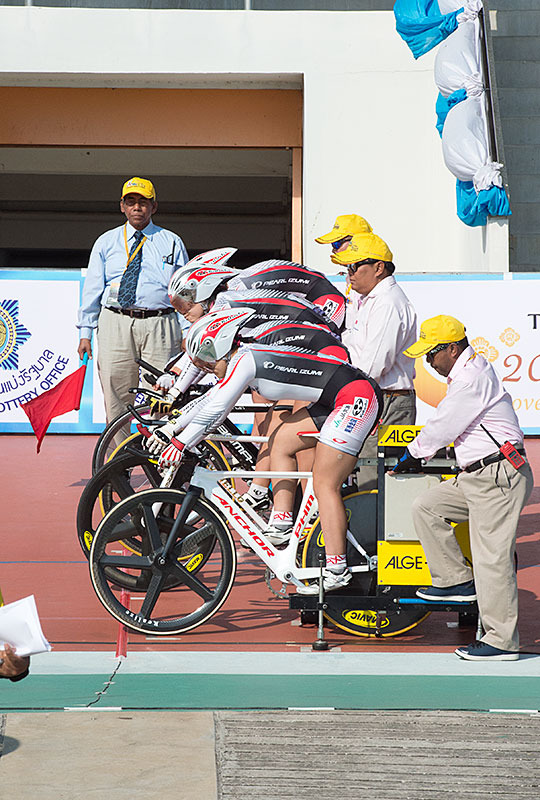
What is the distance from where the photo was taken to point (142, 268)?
26.7ft

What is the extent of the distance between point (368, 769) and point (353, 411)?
79.4 inches

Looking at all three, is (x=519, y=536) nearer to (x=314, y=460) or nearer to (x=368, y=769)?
(x=314, y=460)

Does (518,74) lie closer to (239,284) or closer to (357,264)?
(239,284)

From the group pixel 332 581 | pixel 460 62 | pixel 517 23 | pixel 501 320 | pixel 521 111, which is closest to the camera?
pixel 332 581

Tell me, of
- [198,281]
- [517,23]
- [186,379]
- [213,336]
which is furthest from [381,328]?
[517,23]

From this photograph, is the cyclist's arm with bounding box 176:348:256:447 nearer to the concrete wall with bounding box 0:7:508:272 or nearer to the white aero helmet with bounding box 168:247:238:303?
the white aero helmet with bounding box 168:247:238:303

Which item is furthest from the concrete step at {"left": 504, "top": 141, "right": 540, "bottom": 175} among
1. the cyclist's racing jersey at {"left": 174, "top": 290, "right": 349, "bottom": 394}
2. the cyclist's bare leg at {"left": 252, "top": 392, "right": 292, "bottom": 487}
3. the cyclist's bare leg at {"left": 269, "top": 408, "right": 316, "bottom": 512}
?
the cyclist's bare leg at {"left": 269, "top": 408, "right": 316, "bottom": 512}

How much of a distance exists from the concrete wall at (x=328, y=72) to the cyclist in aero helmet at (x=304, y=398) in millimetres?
10695

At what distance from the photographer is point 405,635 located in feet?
18.4

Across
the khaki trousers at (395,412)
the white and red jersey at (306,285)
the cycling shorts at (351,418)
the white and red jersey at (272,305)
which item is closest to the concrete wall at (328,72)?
the white and red jersey at (306,285)

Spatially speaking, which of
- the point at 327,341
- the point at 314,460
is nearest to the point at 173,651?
the point at 314,460

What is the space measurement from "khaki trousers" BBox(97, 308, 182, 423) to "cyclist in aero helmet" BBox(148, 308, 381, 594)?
2.71 metres

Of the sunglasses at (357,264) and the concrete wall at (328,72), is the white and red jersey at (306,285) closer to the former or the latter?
the sunglasses at (357,264)

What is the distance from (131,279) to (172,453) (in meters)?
3.10
